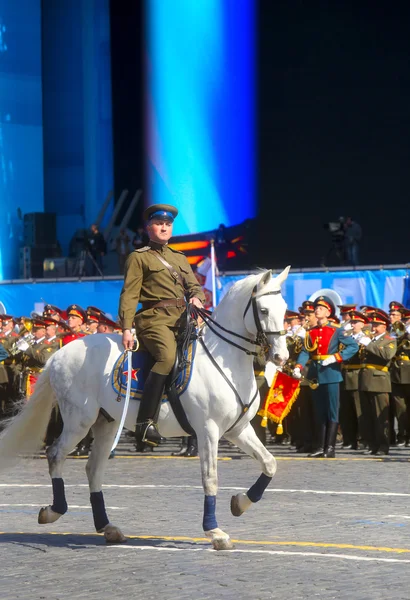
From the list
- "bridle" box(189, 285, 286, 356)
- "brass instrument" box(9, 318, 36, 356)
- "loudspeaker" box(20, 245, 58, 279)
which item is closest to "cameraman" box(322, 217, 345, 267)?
"brass instrument" box(9, 318, 36, 356)

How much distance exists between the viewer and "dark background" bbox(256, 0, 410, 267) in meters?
28.3

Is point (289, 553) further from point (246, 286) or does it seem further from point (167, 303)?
point (167, 303)

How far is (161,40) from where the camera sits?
3194cm

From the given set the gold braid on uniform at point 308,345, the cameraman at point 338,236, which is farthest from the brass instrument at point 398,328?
the cameraman at point 338,236

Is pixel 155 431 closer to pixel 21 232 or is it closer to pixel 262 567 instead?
pixel 262 567

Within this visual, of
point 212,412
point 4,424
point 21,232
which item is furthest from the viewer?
point 21,232

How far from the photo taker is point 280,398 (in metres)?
16.3

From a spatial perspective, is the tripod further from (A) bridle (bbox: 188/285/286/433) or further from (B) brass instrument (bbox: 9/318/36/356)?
(A) bridle (bbox: 188/285/286/433)

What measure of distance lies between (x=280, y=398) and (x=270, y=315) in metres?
7.69

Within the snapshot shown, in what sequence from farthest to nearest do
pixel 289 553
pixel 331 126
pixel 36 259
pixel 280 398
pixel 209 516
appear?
pixel 36 259, pixel 331 126, pixel 280 398, pixel 209 516, pixel 289 553

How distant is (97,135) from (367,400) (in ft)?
63.9

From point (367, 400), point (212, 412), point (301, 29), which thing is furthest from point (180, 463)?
point (301, 29)

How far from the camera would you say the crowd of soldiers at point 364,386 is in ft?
52.5

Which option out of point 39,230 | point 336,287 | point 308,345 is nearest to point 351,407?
point 308,345
